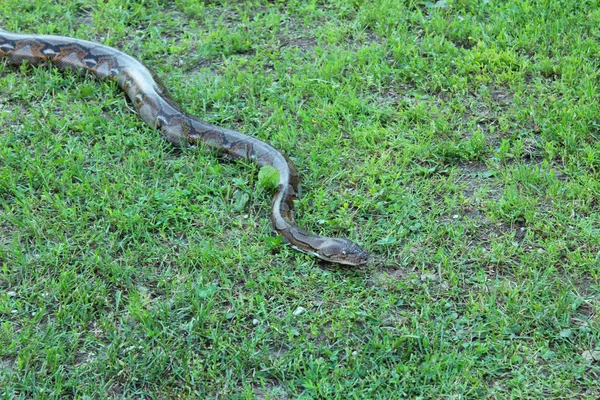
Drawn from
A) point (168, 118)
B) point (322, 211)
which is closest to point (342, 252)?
point (322, 211)

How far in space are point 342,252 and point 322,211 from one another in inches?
26.2

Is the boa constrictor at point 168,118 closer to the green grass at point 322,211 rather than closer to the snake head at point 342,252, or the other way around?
the snake head at point 342,252

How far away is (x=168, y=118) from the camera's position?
265 inches

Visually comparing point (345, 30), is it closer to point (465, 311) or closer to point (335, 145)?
point (335, 145)

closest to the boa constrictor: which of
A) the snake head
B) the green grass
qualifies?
the snake head

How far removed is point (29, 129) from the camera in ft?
21.9

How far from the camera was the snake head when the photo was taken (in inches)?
206

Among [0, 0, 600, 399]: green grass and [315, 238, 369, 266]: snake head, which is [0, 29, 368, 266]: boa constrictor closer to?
[315, 238, 369, 266]: snake head

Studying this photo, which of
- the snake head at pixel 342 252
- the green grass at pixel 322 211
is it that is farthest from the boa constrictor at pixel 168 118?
the green grass at pixel 322 211

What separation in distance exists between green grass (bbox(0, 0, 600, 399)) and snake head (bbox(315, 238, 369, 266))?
10 centimetres

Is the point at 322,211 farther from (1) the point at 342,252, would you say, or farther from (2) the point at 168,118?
(2) the point at 168,118

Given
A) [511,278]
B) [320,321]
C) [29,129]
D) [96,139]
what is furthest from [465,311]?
[29,129]

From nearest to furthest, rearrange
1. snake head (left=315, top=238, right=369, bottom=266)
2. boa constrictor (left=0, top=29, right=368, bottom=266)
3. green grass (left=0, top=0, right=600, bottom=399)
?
1. green grass (left=0, top=0, right=600, bottom=399)
2. snake head (left=315, top=238, right=369, bottom=266)
3. boa constrictor (left=0, top=29, right=368, bottom=266)

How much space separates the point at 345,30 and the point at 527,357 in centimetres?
473
